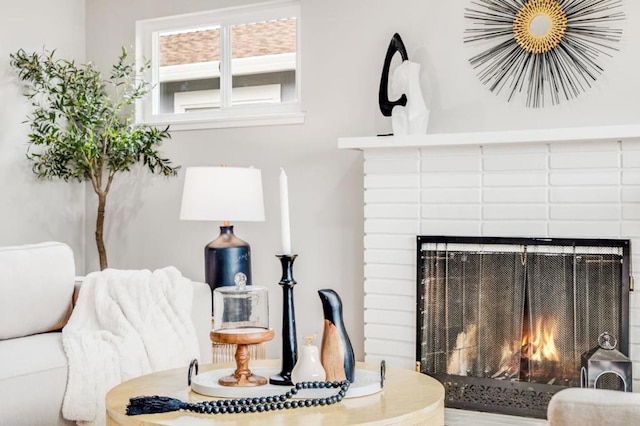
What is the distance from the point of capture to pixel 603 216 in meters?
3.16

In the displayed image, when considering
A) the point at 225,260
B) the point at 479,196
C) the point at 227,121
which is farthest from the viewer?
the point at 227,121

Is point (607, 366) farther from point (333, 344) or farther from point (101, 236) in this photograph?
point (101, 236)

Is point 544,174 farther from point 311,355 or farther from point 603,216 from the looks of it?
point 311,355

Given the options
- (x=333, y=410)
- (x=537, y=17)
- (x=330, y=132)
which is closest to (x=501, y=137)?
(x=537, y=17)

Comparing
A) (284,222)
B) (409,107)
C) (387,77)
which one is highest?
(387,77)

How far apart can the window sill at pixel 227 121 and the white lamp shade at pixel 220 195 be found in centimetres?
54

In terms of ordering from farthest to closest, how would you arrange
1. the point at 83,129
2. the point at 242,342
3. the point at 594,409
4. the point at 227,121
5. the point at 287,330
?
the point at 83,129 < the point at 227,121 < the point at 287,330 < the point at 242,342 < the point at 594,409

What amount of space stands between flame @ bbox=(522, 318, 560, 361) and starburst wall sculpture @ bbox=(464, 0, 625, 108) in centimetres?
101

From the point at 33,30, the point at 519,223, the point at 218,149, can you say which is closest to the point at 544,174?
the point at 519,223

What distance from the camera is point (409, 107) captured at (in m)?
3.49

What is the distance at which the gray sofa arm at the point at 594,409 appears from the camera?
109 centimetres

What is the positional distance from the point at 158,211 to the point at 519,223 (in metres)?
2.23

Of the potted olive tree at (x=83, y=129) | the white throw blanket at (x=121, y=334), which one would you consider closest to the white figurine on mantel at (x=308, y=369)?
the white throw blanket at (x=121, y=334)

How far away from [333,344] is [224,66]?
9.61 feet
